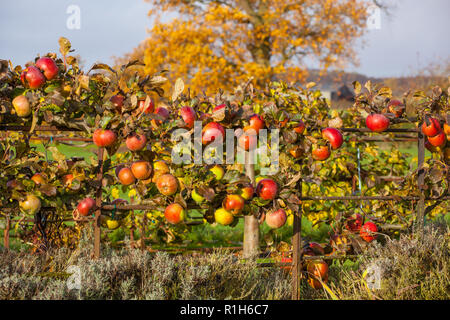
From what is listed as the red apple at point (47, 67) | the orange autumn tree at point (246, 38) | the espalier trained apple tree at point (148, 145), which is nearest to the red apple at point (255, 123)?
the espalier trained apple tree at point (148, 145)

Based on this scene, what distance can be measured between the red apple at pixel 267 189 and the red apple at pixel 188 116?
479 mm

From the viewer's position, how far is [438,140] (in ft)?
8.96

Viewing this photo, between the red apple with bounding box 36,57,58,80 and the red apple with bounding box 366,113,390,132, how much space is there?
1.78m

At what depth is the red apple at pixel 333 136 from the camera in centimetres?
247

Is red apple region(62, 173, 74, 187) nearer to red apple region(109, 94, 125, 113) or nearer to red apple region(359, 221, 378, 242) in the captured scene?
red apple region(109, 94, 125, 113)

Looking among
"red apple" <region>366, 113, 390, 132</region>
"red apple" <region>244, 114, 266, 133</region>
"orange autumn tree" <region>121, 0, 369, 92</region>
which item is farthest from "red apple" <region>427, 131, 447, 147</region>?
"orange autumn tree" <region>121, 0, 369, 92</region>

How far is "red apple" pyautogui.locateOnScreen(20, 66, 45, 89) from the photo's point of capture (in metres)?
2.11

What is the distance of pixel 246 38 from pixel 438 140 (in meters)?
7.73

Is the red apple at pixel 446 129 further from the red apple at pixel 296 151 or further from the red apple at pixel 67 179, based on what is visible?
the red apple at pixel 67 179

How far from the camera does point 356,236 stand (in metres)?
2.80

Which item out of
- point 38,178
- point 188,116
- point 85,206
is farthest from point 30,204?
point 188,116
